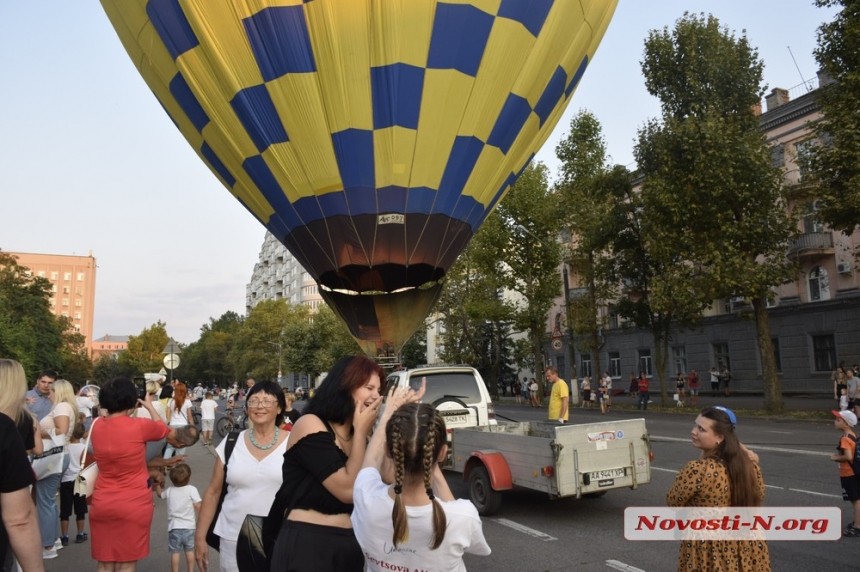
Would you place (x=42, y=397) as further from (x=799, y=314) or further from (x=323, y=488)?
(x=799, y=314)

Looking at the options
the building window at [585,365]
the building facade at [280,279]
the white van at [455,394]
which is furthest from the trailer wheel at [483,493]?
the building facade at [280,279]

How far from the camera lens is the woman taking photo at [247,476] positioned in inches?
138

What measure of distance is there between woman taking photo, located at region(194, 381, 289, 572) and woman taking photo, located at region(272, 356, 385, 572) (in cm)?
87

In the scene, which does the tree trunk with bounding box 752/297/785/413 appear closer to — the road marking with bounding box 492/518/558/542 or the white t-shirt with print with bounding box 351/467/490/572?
the road marking with bounding box 492/518/558/542

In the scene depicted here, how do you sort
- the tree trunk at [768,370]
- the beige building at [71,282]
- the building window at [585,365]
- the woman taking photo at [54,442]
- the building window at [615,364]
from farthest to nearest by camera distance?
the beige building at [71,282], the building window at [585,365], the building window at [615,364], the tree trunk at [768,370], the woman taking photo at [54,442]

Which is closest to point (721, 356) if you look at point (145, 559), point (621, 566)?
point (621, 566)

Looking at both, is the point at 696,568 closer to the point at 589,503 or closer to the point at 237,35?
the point at 589,503

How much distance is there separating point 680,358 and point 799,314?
7.49 meters

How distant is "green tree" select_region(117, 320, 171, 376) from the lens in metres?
89.8

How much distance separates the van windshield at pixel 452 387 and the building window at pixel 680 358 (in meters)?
28.6

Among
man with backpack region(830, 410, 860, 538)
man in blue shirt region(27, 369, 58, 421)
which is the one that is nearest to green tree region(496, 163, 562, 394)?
man with backpack region(830, 410, 860, 538)

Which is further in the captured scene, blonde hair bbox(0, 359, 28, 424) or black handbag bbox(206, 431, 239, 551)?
black handbag bbox(206, 431, 239, 551)

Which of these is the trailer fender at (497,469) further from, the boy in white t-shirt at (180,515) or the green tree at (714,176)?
the green tree at (714,176)

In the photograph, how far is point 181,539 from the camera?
5.25 metres
